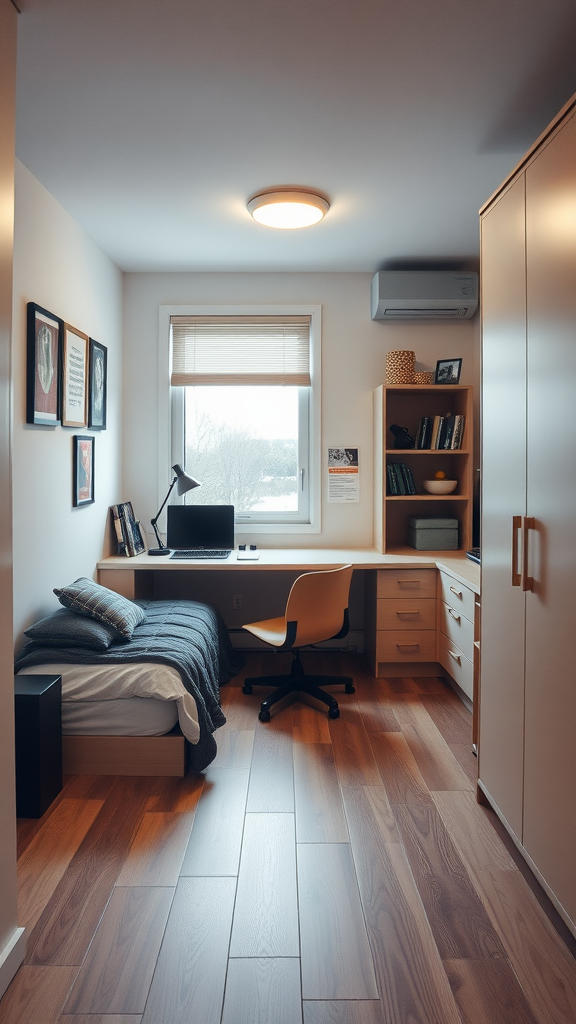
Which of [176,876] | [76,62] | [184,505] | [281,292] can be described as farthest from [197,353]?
[176,876]

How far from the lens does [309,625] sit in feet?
11.1

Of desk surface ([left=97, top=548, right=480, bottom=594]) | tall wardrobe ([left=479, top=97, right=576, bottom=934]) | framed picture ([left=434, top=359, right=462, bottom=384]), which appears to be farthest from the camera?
framed picture ([left=434, top=359, right=462, bottom=384])

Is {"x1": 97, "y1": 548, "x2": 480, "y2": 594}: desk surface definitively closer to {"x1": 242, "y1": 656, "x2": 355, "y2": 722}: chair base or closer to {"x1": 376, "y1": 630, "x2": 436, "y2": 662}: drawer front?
{"x1": 376, "y1": 630, "x2": 436, "y2": 662}: drawer front

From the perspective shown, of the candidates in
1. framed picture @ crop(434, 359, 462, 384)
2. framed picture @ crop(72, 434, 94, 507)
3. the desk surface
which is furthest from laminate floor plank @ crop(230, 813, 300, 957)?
framed picture @ crop(434, 359, 462, 384)

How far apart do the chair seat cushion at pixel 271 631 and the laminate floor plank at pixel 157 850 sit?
1117 millimetres

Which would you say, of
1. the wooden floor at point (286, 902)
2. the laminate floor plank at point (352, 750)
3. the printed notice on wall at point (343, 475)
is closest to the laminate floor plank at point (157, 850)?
the wooden floor at point (286, 902)

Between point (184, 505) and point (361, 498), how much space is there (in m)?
1.21

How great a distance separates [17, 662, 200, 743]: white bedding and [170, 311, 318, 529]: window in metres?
1.94

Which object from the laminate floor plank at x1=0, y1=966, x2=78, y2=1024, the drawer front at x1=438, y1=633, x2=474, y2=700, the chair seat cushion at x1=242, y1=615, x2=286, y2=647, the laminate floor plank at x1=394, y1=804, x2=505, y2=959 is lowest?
the laminate floor plank at x1=0, y1=966, x2=78, y2=1024

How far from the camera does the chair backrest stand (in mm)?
3275

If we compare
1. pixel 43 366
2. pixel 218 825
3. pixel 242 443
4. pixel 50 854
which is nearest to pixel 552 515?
pixel 218 825

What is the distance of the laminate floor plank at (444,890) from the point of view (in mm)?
1735

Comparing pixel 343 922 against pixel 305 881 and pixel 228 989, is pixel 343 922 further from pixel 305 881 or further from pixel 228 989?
pixel 228 989

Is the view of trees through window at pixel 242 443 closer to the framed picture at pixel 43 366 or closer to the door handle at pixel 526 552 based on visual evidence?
the framed picture at pixel 43 366
